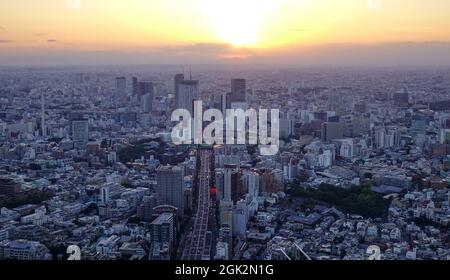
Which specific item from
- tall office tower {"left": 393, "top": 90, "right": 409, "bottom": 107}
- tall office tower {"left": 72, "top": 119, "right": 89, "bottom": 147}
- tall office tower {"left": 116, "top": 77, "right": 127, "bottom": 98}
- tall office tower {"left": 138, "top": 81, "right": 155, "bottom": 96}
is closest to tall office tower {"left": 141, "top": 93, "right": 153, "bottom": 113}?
tall office tower {"left": 138, "top": 81, "right": 155, "bottom": 96}

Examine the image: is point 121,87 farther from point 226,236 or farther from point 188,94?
point 226,236

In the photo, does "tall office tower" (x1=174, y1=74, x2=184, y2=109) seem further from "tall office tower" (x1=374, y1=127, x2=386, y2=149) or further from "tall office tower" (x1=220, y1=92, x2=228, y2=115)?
"tall office tower" (x1=374, y1=127, x2=386, y2=149)

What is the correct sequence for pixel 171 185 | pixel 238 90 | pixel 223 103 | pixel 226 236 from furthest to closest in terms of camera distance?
1. pixel 223 103
2. pixel 238 90
3. pixel 171 185
4. pixel 226 236

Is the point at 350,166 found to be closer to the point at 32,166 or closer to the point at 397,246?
the point at 397,246

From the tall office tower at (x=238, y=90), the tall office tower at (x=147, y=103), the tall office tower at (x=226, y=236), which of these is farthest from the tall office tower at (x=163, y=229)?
the tall office tower at (x=147, y=103)

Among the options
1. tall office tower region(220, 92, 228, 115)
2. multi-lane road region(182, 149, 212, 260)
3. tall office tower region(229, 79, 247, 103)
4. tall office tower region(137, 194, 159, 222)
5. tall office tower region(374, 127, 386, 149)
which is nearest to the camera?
multi-lane road region(182, 149, 212, 260)

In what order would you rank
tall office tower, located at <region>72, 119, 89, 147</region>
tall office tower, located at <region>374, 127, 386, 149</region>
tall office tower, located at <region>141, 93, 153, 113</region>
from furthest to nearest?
tall office tower, located at <region>374, 127, 386, 149</region>
tall office tower, located at <region>72, 119, 89, 147</region>
tall office tower, located at <region>141, 93, 153, 113</region>

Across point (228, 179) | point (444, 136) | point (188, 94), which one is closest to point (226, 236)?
point (228, 179)
